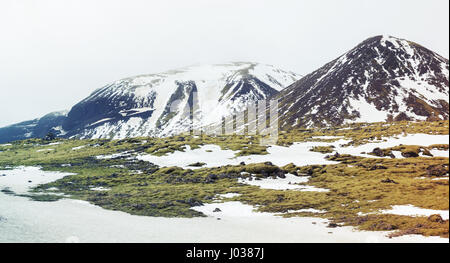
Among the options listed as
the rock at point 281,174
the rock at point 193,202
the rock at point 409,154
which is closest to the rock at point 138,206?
the rock at point 193,202

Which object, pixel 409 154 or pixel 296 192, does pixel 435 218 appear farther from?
pixel 409 154

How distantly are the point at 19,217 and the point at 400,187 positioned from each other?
191 feet

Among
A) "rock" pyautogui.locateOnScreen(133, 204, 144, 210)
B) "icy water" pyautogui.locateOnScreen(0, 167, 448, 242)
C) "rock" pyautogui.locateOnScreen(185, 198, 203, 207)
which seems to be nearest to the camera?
"icy water" pyautogui.locateOnScreen(0, 167, 448, 242)

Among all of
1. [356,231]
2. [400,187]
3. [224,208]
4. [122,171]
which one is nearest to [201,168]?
[122,171]

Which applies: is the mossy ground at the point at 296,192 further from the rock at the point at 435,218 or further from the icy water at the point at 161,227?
the icy water at the point at 161,227

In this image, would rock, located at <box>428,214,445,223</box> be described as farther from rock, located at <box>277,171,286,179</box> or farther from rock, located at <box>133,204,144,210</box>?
rock, located at <box>277,171,286,179</box>

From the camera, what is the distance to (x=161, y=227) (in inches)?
1721

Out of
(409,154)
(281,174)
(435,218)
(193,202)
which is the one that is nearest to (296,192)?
(281,174)

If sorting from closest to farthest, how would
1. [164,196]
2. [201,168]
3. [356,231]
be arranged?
[356,231], [164,196], [201,168]

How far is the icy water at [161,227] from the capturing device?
36647 mm

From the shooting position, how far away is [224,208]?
5556 cm

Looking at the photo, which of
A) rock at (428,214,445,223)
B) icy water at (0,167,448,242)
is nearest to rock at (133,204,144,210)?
icy water at (0,167,448,242)

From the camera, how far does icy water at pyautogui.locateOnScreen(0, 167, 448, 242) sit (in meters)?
36.6
